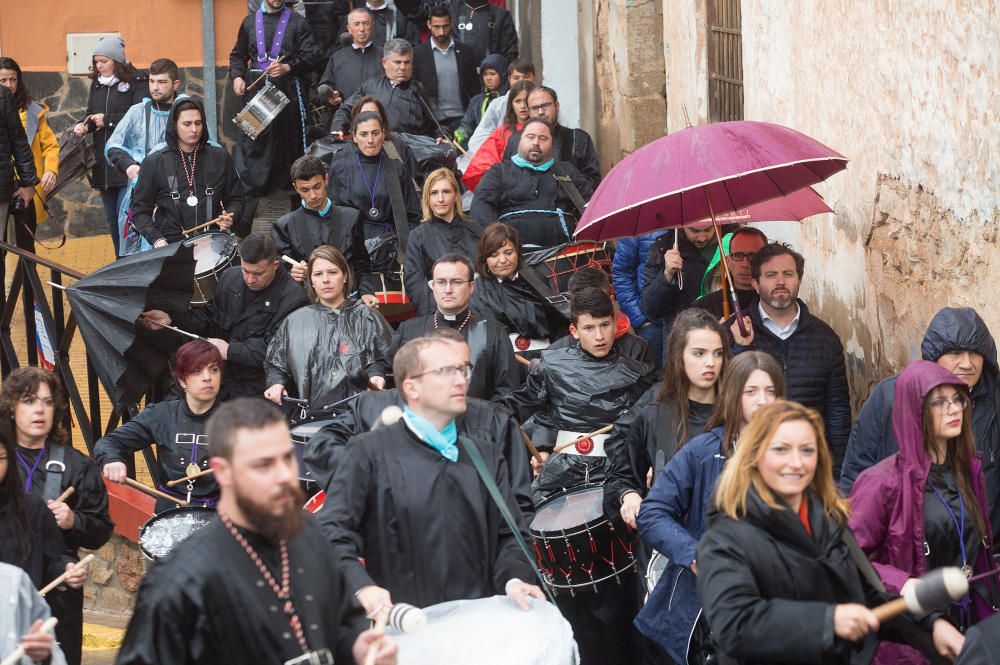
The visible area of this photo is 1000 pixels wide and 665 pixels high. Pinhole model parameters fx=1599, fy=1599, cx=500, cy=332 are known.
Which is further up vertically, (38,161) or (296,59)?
(296,59)

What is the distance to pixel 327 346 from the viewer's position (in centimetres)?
807

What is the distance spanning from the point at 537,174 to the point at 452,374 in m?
4.92

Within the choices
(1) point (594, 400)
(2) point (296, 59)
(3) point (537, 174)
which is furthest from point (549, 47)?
(1) point (594, 400)

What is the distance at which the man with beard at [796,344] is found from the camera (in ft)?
23.9

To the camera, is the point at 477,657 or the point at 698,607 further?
the point at 698,607

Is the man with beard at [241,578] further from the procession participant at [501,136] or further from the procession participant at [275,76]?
the procession participant at [275,76]

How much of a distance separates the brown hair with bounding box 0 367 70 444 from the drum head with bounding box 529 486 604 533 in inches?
80.2

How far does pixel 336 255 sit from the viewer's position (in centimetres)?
830

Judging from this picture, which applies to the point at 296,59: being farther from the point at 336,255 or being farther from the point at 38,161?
the point at 336,255

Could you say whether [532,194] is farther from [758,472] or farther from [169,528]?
[758,472]

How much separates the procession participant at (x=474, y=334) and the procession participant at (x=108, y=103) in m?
4.76

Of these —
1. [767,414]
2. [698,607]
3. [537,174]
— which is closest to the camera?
[767,414]

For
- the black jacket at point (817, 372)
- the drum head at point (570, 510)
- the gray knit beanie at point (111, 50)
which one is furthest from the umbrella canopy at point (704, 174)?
Result: the gray knit beanie at point (111, 50)

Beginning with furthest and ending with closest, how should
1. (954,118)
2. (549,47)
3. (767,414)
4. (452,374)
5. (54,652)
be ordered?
(549,47) → (954,118) → (452,374) → (54,652) → (767,414)
